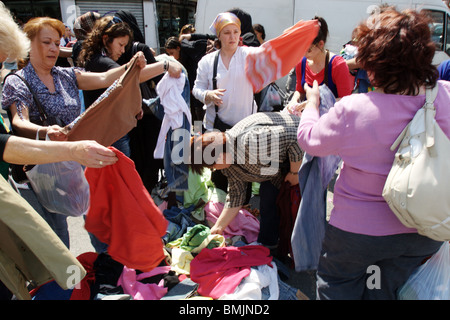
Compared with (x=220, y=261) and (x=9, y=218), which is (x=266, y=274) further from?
(x=9, y=218)

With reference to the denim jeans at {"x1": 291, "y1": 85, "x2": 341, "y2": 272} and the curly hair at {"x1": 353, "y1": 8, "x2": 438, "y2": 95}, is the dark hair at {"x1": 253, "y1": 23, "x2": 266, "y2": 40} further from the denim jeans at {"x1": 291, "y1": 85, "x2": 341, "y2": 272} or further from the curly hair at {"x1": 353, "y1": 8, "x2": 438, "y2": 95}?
the curly hair at {"x1": 353, "y1": 8, "x2": 438, "y2": 95}

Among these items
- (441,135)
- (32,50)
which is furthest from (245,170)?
(32,50)

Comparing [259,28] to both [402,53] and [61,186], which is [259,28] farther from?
[402,53]

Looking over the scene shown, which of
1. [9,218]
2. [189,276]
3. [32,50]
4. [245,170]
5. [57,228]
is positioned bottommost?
[189,276]

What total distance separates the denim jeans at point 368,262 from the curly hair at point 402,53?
642mm

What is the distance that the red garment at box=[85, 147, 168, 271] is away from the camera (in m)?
1.99

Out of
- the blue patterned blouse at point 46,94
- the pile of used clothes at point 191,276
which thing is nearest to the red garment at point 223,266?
the pile of used clothes at point 191,276

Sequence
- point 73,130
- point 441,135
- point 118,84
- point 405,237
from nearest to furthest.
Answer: point 441,135, point 405,237, point 73,130, point 118,84

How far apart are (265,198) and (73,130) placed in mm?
1522

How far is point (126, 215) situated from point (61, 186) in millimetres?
491

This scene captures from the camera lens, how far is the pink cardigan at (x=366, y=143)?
133cm

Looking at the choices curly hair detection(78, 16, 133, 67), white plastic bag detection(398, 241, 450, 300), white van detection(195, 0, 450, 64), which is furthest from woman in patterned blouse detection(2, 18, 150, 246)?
white van detection(195, 0, 450, 64)

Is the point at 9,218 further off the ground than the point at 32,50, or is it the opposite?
the point at 32,50

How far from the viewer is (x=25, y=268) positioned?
4.80 ft
